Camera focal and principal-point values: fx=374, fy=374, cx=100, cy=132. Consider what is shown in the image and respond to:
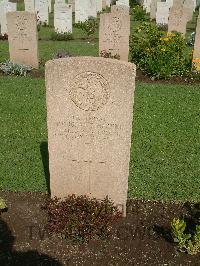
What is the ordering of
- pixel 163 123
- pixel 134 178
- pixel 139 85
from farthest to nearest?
pixel 139 85, pixel 163 123, pixel 134 178

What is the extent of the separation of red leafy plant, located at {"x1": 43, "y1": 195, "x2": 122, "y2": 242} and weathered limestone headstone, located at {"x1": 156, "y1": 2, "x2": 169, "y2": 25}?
17775 millimetres

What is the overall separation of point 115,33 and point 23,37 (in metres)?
3.00

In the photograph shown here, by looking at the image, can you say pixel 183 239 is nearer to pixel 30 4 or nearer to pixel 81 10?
pixel 81 10

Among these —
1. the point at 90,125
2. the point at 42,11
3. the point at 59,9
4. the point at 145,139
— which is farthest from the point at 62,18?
the point at 90,125

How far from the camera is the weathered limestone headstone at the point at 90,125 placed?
421cm

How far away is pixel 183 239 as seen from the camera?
440 centimetres

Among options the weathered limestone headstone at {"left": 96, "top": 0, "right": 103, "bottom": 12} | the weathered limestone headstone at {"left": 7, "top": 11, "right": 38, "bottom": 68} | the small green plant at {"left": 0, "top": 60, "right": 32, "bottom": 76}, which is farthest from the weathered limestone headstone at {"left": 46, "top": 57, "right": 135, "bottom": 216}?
the weathered limestone headstone at {"left": 96, "top": 0, "right": 103, "bottom": 12}

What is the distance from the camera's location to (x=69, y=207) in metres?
4.83

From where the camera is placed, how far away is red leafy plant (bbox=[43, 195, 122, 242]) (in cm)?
467

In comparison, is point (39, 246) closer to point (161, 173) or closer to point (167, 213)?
point (167, 213)

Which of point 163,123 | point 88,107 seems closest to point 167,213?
point 88,107

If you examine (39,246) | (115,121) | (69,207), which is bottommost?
(39,246)

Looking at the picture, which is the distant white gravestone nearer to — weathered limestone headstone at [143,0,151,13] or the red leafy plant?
weathered limestone headstone at [143,0,151,13]

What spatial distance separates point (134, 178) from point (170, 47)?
677 cm
